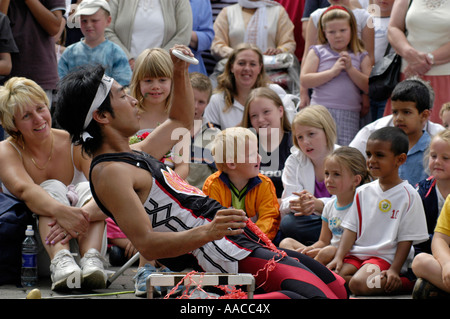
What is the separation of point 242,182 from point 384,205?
0.95 metres

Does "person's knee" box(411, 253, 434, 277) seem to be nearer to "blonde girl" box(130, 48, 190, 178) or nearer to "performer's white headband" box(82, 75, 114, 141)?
"performer's white headband" box(82, 75, 114, 141)

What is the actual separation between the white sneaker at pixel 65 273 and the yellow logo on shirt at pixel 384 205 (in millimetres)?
1776

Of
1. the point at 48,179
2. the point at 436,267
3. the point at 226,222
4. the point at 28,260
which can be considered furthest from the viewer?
the point at 48,179

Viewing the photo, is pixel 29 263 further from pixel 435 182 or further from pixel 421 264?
pixel 435 182

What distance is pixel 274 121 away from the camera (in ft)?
17.3

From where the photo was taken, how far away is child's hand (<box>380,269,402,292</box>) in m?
3.88

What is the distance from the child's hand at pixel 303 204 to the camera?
14.9 feet

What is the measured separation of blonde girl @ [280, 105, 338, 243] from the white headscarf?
1.71m

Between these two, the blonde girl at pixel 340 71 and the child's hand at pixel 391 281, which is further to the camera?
the blonde girl at pixel 340 71

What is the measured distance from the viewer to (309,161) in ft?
15.9

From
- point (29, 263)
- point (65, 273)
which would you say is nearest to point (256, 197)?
point (65, 273)

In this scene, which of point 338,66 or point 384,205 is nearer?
point 384,205

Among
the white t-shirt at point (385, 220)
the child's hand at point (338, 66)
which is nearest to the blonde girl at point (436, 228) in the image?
the white t-shirt at point (385, 220)

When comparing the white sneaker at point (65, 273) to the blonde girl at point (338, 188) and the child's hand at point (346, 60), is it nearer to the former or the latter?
the blonde girl at point (338, 188)
